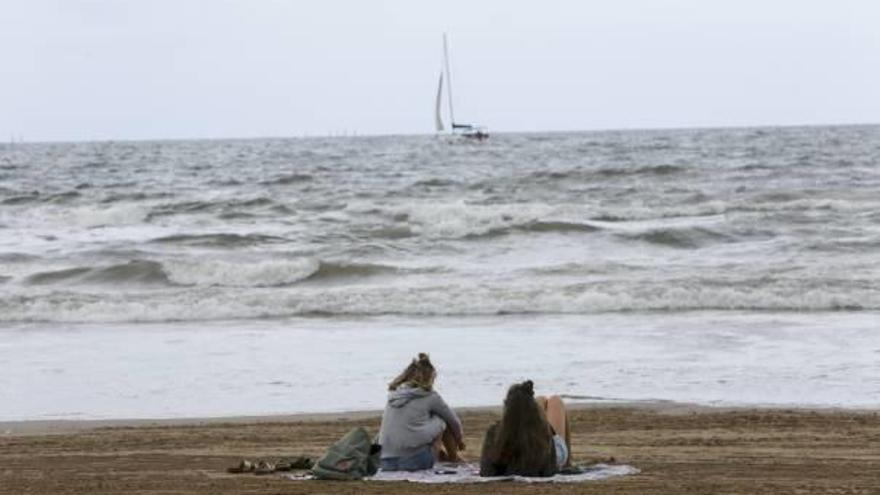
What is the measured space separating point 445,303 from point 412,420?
37.1 ft

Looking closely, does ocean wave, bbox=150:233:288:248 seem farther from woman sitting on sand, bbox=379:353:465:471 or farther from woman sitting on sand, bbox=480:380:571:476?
woman sitting on sand, bbox=480:380:571:476

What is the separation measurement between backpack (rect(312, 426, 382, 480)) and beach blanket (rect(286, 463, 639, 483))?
0.08 metres

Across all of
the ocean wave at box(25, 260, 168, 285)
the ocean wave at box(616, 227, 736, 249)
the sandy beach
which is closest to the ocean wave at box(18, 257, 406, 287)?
the ocean wave at box(25, 260, 168, 285)

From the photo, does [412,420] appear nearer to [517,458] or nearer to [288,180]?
[517,458]

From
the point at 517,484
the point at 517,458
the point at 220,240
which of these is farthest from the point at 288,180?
the point at 517,484

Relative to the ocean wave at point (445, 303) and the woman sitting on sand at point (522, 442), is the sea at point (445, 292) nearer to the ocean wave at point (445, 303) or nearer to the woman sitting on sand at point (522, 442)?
the ocean wave at point (445, 303)

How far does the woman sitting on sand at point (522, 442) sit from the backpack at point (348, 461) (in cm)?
70

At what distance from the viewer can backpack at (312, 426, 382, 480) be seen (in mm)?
8867

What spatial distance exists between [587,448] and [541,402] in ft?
3.55

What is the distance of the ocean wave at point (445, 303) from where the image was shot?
1986 cm

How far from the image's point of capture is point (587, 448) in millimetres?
10219

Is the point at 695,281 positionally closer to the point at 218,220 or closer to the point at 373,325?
the point at 373,325

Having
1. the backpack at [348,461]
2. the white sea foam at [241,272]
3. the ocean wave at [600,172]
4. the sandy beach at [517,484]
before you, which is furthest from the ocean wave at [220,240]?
the backpack at [348,461]

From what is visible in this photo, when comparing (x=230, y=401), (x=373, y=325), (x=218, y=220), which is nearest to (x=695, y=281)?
(x=373, y=325)
